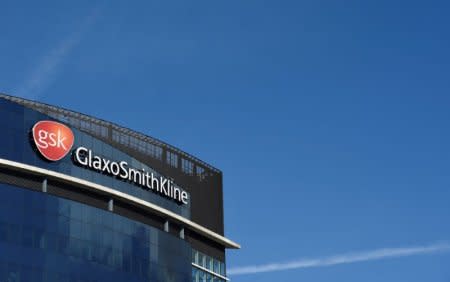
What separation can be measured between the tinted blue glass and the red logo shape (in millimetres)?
4500

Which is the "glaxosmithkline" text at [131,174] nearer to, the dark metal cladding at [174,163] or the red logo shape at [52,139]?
the red logo shape at [52,139]

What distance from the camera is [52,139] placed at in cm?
11431

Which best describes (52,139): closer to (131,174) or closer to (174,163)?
(131,174)

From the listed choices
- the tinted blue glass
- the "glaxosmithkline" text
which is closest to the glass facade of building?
the tinted blue glass

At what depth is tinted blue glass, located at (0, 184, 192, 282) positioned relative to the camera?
107375 mm

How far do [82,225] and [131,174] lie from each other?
10578mm

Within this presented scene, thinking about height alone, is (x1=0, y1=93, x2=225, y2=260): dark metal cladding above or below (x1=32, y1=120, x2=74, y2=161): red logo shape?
above

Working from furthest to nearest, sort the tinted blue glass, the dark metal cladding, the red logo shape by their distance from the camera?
1. the dark metal cladding
2. the red logo shape
3. the tinted blue glass

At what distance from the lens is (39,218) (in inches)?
4343

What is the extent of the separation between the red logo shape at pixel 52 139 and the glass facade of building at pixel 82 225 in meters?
0.61

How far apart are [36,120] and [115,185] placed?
38.8 feet

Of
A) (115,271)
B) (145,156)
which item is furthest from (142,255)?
(145,156)

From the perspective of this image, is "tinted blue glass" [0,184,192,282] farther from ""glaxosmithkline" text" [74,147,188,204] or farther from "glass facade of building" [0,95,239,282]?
""glaxosmithkline" text" [74,147,188,204]

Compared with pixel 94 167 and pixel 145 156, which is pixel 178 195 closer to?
pixel 145 156
